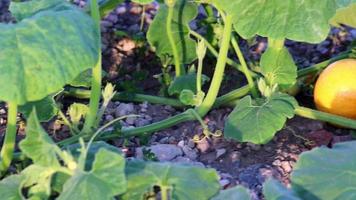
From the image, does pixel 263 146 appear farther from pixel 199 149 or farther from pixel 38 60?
pixel 38 60

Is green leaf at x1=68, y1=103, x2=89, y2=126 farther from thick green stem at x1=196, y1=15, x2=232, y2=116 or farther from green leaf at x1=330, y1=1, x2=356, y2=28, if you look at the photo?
green leaf at x1=330, y1=1, x2=356, y2=28

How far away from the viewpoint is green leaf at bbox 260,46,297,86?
3248 mm

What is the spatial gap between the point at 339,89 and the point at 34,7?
4.02 feet

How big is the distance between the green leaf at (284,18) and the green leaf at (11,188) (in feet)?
2.84

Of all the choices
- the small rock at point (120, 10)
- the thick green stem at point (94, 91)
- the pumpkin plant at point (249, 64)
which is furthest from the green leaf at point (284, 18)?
the small rock at point (120, 10)

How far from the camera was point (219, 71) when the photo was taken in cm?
317

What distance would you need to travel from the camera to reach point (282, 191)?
233cm

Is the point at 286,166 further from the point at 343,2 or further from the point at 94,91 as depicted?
the point at 94,91

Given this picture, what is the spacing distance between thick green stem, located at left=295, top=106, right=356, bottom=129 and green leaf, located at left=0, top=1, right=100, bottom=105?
1092mm

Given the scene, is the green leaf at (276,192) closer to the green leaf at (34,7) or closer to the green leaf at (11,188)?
the green leaf at (11,188)

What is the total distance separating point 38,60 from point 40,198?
37 centimetres

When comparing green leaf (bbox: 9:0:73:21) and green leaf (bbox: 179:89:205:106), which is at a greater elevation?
green leaf (bbox: 9:0:73:21)

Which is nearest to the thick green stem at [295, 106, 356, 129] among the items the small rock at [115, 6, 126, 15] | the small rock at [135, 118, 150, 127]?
the small rock at [135, 118, 150, 127]

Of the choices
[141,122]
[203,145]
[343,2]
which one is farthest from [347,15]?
[141,122]
